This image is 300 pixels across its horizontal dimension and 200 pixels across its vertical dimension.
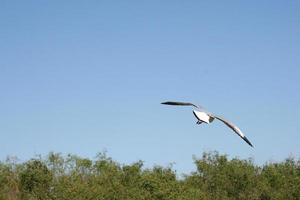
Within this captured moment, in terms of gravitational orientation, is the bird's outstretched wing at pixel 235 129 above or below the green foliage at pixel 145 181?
below

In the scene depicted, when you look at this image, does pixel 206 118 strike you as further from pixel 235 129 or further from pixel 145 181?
pixel 145 181


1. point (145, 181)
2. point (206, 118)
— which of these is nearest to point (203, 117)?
point (206, 118)

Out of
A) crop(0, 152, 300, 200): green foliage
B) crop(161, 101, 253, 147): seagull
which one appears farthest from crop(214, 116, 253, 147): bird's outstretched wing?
crop(0, 152, 300, 200): green foliage

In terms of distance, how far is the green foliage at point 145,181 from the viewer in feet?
225

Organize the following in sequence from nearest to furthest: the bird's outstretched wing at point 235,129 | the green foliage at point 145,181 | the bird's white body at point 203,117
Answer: the bird's outstretched wing at point 235,129
the bird's white body at point 203,117
the green foliage at point 145,181

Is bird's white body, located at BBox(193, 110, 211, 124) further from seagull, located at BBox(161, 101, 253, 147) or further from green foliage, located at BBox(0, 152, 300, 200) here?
green foliage, located at BBox(0, 152, 300, 200)

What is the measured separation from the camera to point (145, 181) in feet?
236

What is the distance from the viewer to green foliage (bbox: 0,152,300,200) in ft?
225

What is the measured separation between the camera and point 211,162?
8412 cm

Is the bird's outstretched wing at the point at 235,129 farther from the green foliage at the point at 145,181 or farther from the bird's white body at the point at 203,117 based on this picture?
the green foliage at the point at 145,181

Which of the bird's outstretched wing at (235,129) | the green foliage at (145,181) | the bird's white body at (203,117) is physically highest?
the green foliage at (145,181)

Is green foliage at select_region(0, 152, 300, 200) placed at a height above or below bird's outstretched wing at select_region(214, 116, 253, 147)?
above

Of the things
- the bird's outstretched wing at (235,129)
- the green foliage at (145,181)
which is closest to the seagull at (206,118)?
the bird's outstretched wing at (235,129)

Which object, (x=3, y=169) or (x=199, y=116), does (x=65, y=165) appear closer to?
(x=3, y=169)
